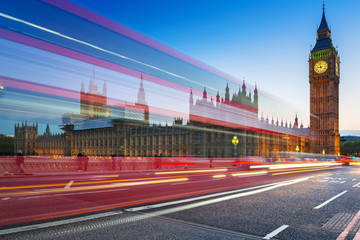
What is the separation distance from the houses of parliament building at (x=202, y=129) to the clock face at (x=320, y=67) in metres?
0.35

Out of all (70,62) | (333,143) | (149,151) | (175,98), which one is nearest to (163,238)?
(70,62)

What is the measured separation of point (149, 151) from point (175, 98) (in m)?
54.8

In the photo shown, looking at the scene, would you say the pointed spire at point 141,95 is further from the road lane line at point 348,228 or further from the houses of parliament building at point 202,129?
the road lane line at point 348,228

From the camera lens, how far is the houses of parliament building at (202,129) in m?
17.7

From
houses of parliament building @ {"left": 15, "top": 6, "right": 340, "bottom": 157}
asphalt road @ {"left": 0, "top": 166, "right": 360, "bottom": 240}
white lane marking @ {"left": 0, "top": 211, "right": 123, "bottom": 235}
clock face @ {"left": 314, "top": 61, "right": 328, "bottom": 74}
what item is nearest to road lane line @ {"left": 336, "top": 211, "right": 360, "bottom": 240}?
asphalt road @ {"left": 0, "top": 166, "right": 360, "bottom": 240}

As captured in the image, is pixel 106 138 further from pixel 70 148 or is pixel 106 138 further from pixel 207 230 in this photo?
pixel 207 230

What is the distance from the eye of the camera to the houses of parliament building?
17689mm

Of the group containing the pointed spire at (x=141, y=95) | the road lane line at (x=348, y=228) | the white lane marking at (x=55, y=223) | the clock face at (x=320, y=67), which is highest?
the clock face at (x=320, y=67)

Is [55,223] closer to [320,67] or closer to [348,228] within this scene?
[348,228]

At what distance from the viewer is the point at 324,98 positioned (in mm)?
104375

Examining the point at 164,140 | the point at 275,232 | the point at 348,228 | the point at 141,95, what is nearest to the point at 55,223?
the point at 275,232

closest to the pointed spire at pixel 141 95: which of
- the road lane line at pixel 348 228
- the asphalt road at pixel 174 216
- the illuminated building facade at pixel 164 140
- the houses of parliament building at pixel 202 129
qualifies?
the houses of parliament building at pixel 202 129

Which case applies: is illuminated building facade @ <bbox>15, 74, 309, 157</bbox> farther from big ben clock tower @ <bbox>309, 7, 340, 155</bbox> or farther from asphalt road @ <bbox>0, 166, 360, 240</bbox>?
asphalt road @ <bbox>0, 166, 360, 240</bbox>

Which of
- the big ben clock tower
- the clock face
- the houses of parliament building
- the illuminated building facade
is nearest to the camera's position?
the houses of parliament building
